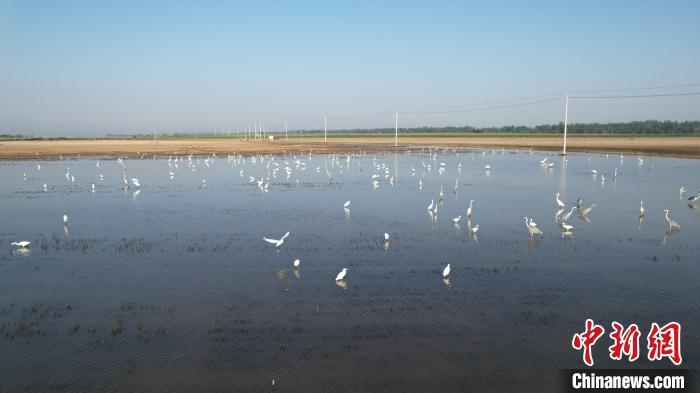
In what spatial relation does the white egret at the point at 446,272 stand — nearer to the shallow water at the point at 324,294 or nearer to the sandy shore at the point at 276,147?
the shallow water at the point at 324,294

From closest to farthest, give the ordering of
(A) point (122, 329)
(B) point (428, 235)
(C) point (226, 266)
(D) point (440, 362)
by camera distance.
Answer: (D) point (440, 362) → (A) point (122, 329) → (C) point (226, 266) → (B) point (428, 235)

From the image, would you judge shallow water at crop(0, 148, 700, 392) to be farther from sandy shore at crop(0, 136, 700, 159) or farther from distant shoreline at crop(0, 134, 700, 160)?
sandy shore at crop(0, 136, 700, 159)

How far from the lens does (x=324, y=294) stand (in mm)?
11711

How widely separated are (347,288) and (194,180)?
86.4 ft

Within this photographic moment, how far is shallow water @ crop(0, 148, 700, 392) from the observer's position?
837 cm

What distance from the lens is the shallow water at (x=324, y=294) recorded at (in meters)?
8.37

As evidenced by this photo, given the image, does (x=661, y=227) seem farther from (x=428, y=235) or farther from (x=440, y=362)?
(x=440, y=362)

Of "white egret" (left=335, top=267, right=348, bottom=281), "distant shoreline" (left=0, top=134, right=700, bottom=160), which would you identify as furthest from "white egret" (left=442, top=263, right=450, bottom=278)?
"distant shoreline" (left=0, top=134, right=700, bottom=160)

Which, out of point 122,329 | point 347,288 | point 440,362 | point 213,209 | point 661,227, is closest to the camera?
point 440,362

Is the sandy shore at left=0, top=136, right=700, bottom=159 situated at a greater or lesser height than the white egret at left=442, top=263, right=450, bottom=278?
greater

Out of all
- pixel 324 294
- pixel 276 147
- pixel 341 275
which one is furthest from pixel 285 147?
pixel 324 294

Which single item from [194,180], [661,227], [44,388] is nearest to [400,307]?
[44,388]

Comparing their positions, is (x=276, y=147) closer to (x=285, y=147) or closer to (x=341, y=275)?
(x=285, y=147)

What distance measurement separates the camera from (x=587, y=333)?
30.2 ft
